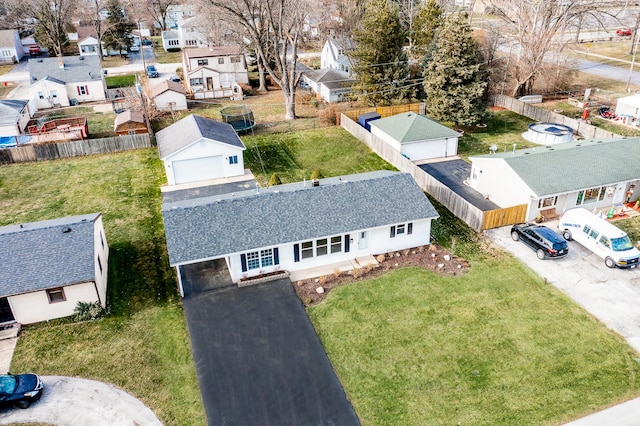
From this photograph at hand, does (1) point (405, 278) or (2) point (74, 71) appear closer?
(1) point (405, 278)

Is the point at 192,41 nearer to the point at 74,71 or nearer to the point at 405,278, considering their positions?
the point at 74,71

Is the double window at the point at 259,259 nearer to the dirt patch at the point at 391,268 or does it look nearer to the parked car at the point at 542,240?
the dirt patch at the point at 391,268

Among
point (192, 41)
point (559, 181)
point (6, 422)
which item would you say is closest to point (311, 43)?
point (192, 41)

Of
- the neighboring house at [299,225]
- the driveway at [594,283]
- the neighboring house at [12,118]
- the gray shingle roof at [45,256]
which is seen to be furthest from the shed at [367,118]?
the neighboring house at [12,118]

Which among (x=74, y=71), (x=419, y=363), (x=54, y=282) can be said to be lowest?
(x=419, y=363)

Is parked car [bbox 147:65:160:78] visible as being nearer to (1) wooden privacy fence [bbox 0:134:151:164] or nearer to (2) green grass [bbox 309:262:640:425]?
(1) wooden privacy fence [bbox 0:134:151:164]

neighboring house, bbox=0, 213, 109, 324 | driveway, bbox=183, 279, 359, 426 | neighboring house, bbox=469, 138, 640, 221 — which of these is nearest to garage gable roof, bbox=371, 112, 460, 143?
neighboring house, bbox=469, 138, 640, 221

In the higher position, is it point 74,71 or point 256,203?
point 74,71
